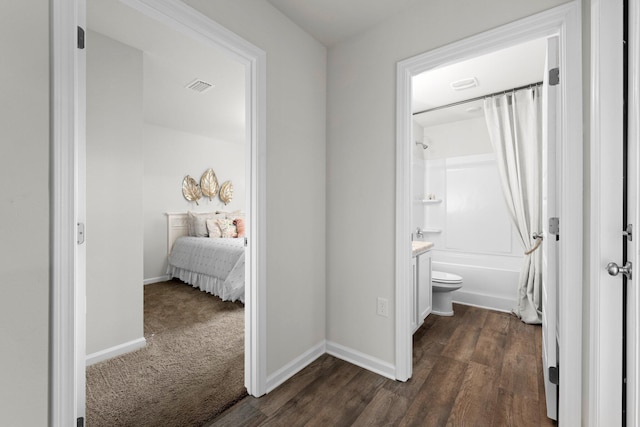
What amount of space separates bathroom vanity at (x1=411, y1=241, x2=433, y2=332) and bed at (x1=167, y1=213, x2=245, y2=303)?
2042mm

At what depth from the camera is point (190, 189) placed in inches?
203

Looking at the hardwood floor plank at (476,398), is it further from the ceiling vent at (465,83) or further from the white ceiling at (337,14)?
the ceiling vent at (465,83)

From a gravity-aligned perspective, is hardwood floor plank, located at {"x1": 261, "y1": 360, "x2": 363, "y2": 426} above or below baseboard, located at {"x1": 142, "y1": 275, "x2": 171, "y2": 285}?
below

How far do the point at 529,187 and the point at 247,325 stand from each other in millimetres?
3194

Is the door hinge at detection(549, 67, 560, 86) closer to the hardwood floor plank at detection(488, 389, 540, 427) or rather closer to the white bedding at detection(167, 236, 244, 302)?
the hardwood floor plank at detection(488, 389, 540, 427)

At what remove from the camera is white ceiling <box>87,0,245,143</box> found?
2.00 metres

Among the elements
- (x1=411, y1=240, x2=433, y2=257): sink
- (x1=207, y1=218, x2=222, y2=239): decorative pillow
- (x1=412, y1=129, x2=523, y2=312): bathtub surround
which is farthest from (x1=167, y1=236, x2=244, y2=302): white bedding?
(x1=412, y1=129, x2=523, y2=312): bathtub surround

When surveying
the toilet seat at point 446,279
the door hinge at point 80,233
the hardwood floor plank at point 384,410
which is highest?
the door hinge at point 80,233

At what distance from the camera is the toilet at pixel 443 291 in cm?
295

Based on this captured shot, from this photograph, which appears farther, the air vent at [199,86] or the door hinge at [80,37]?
the air vent at [199,86]

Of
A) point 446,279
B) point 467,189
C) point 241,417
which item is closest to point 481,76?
point 467,189

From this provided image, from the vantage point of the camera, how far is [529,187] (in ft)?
10.1
